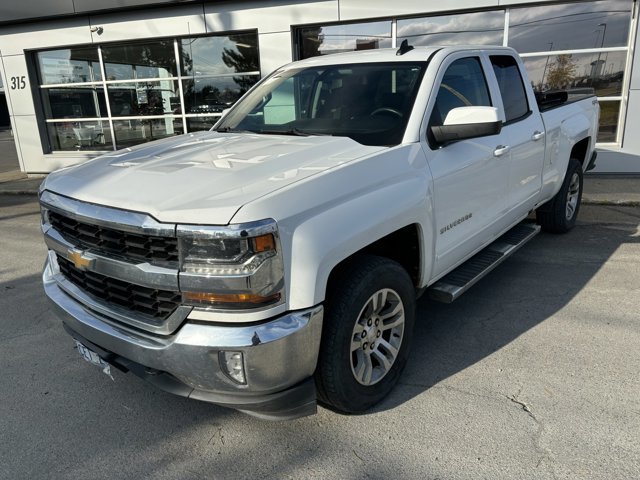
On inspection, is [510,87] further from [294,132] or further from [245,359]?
[245,359]

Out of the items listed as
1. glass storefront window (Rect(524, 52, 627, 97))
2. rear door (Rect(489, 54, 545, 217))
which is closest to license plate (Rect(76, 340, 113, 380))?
rear door (Rect(489, 54, 545, 217))

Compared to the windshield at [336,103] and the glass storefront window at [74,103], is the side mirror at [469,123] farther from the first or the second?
the glass storefront window at [74,103]

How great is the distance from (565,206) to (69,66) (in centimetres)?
1211

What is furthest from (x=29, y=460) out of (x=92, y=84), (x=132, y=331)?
(x=92, y=84)

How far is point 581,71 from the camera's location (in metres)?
9.40

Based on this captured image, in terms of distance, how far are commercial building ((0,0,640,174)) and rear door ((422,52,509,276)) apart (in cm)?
620

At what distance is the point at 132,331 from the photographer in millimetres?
2473

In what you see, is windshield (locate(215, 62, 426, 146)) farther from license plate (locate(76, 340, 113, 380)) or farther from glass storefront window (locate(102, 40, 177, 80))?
glass storefront window (locate(102, 40, 177, 80))

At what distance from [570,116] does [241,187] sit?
4369mm

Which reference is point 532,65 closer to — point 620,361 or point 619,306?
point 619,306

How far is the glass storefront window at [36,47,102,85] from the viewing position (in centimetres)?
1244

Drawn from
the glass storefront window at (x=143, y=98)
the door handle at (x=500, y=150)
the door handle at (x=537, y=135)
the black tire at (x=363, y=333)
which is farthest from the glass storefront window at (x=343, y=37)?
the black tire at (x=363, y=333)

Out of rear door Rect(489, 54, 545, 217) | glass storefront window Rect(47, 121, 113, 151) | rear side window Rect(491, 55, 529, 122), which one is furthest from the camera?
glass storefront window Rect(47, 121, 113, 151)

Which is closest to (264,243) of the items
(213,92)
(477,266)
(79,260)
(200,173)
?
(200,173)
